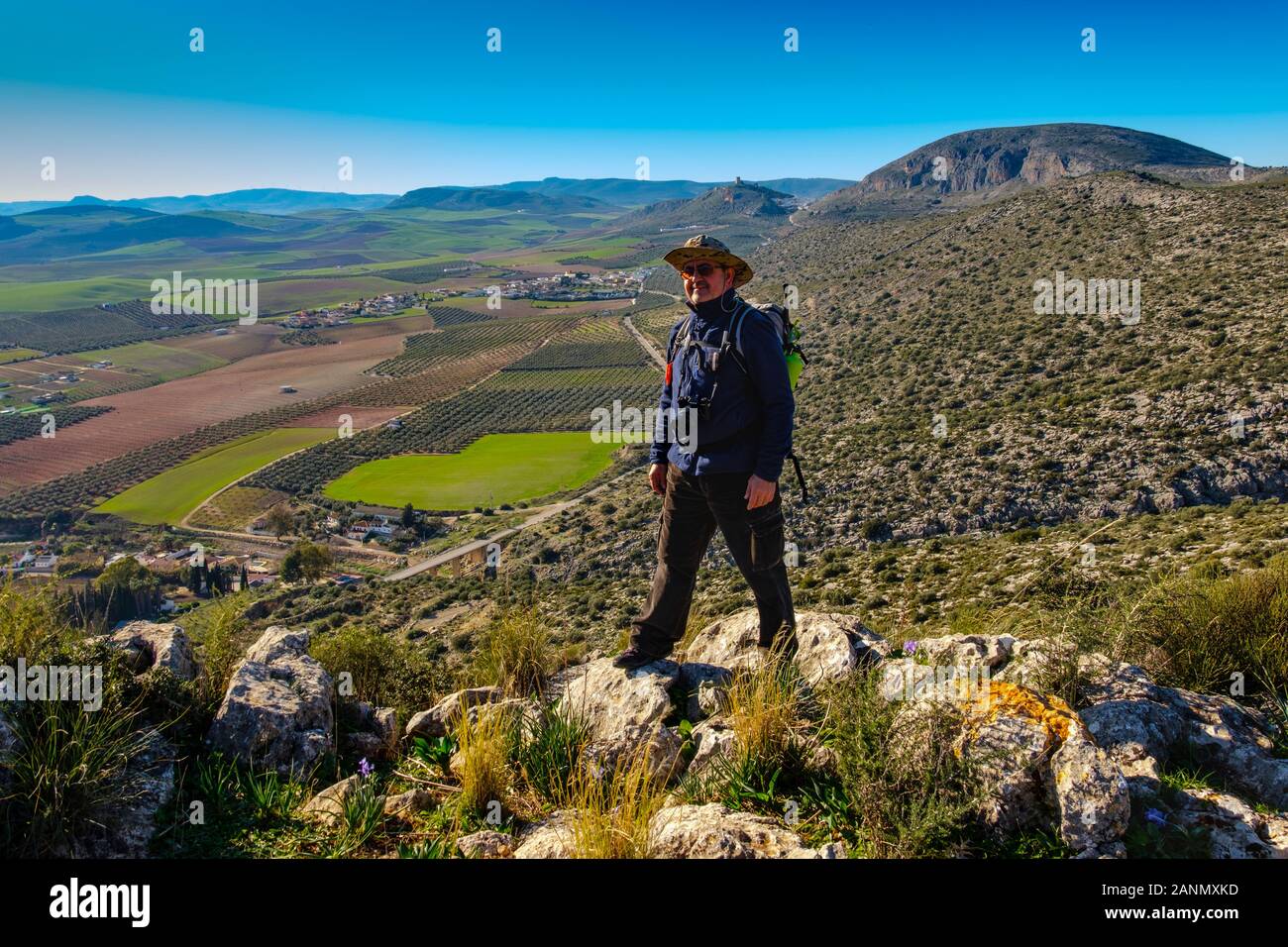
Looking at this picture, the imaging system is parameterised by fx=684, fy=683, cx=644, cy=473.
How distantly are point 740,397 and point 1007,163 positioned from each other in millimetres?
198065

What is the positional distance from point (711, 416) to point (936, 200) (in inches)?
6162

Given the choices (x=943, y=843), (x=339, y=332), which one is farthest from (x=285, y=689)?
(x=339, y=332)

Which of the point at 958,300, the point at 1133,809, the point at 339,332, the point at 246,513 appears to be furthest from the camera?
the point at 339,332

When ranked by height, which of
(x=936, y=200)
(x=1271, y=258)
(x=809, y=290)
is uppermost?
(x=936, y=200)

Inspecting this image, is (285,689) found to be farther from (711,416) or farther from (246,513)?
(246,513)

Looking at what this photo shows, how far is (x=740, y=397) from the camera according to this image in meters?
4.26

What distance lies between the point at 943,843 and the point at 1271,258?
126ft

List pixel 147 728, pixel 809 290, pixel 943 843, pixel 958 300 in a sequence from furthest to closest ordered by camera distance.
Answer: pixel 809 290 → pixel 958 300 → pixel 147 728 → pixel 943 843

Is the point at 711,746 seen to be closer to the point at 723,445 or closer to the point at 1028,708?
the point at 1028,708

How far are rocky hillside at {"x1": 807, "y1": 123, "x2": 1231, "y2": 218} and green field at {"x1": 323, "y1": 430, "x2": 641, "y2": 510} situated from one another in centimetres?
7265

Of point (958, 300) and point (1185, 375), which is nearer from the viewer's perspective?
point (1185, 375)
